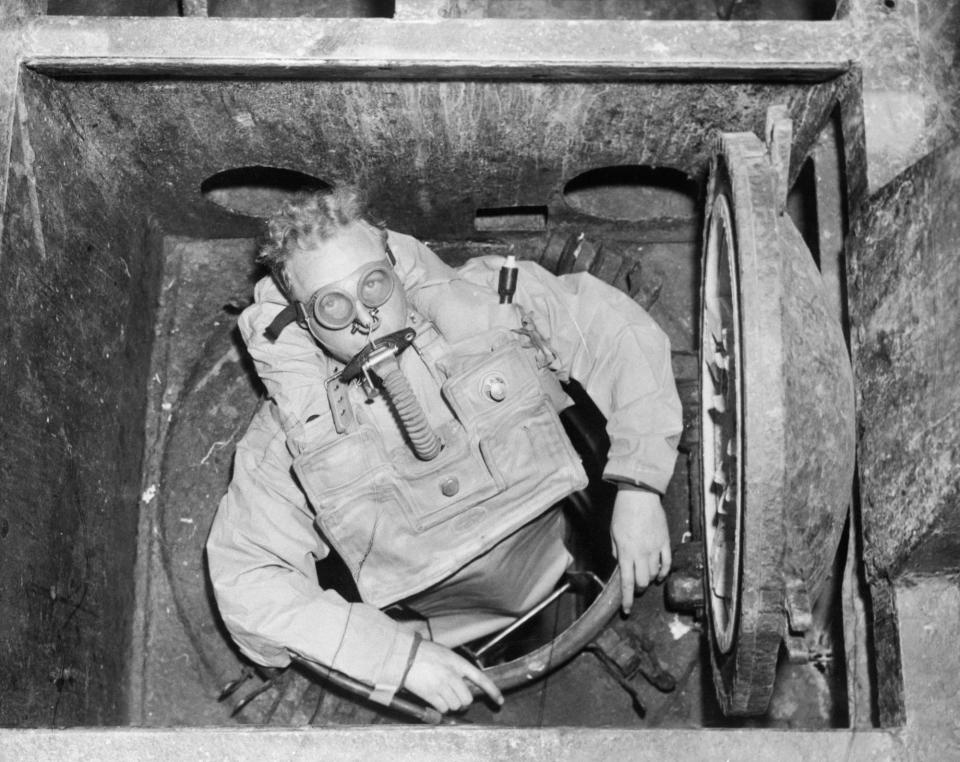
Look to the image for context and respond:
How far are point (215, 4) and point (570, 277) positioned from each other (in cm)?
151

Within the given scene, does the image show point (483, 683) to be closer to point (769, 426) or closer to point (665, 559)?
point (665, 559)

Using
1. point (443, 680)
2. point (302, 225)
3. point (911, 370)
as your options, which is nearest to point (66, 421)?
point (302, 225)

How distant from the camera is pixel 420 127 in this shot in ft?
8.95

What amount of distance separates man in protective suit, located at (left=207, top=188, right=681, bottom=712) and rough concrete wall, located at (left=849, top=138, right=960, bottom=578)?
0.53 metres

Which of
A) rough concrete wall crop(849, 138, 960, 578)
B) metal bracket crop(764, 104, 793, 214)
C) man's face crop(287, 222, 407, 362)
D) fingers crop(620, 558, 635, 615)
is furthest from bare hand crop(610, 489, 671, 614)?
metal bracket crop(764, 104, 793, 214)

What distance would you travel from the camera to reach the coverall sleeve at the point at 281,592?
2.47 meters

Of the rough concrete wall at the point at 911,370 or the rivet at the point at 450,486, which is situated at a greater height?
the rough concrete wall at the point at 911,370

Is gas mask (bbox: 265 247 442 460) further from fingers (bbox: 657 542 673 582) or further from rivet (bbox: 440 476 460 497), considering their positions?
fingers (bbox: 657 542 673 582)

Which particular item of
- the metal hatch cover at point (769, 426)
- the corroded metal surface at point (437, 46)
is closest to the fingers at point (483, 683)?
the metal hatch cover at point (769, 426)

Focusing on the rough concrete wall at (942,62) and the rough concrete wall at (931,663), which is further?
the rough concrete wall at (942,62)

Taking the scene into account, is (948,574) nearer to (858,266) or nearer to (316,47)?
(858,266)

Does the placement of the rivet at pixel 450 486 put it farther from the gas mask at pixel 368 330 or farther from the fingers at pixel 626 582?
the fingers at pixel 626 582

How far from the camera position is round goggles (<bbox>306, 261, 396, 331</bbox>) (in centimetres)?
235

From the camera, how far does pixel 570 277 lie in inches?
109
